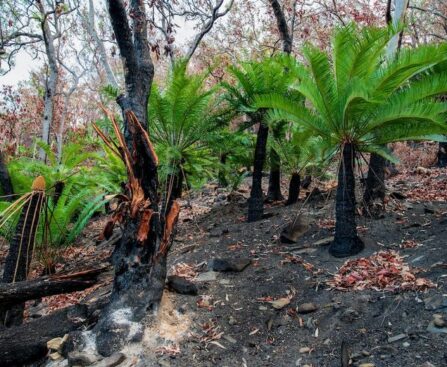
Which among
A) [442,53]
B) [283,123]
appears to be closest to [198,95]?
[283,123]

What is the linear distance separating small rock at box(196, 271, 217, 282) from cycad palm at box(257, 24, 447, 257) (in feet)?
4.81

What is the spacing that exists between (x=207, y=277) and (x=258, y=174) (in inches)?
89.6

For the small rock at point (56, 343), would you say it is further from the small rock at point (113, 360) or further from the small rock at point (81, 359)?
the small rock at point (113, 360)

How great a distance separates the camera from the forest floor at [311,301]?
3.01m

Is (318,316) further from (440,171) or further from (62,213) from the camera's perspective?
(440,171)

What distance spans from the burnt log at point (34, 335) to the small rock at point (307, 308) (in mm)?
2035

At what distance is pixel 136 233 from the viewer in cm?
350

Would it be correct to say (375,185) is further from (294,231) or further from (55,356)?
(55,356)

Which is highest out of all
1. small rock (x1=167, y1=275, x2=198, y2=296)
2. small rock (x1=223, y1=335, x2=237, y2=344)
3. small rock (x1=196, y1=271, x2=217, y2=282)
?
small rock (x1=167, y1=275, x2=198, y2=296)

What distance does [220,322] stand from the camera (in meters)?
3.62

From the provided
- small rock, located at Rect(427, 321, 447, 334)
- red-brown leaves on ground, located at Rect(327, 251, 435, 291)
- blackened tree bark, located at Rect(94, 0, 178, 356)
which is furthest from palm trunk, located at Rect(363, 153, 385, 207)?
blackened tree bark, located at Rect(94, 0, 178, 356)

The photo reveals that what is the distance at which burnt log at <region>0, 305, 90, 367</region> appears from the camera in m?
3.36

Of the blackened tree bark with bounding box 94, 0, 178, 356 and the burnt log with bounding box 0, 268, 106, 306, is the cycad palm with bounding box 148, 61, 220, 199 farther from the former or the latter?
the burnt log with bounding box 0, 268, 106, 306

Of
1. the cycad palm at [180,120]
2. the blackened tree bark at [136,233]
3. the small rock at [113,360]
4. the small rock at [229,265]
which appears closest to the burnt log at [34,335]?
the blackened tree bark at [136,233]
